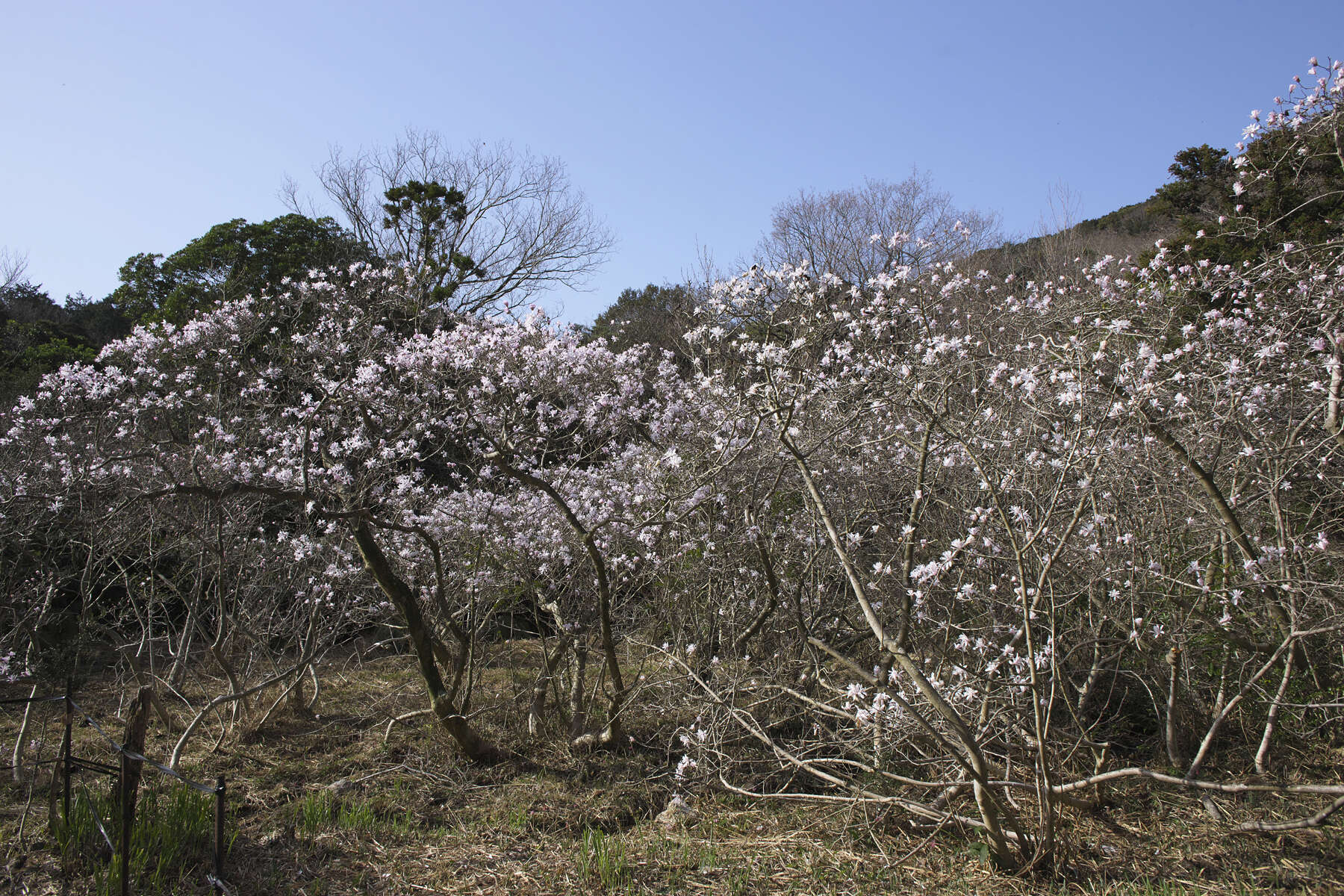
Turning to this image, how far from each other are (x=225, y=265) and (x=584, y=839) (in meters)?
13.9

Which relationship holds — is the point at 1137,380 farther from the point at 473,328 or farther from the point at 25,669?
the point at 25,669

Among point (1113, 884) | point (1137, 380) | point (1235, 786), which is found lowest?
point (1113, 884)

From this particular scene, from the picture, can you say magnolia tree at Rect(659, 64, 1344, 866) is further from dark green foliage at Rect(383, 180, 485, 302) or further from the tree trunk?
dark green foliage at Rect(383, 180, 485, 302)

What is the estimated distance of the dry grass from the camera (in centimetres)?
309

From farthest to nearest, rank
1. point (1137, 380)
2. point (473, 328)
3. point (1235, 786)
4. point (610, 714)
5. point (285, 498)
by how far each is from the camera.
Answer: point (473, 328)
point (610, 714)
point (285, 498)
point (1137, 380)
point (1235, 786)

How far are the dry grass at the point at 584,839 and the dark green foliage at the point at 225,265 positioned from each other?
9632mm

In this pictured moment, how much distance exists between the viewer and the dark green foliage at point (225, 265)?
13227 millimetres

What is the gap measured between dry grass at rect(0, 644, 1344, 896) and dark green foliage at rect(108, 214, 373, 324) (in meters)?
9.63

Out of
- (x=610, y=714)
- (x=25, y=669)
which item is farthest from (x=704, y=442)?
(x=25, y=669)

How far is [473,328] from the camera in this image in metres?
7.76

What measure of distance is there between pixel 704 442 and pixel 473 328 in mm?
2830

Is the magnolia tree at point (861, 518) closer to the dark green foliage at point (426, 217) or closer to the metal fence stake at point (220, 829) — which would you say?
the metal fence stake at point (220, 829)

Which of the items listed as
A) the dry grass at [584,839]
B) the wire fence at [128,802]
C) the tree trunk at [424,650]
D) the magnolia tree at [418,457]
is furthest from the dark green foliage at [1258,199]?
the wire fence at [128,802]

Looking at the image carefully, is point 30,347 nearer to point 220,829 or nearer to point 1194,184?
point 220,829
